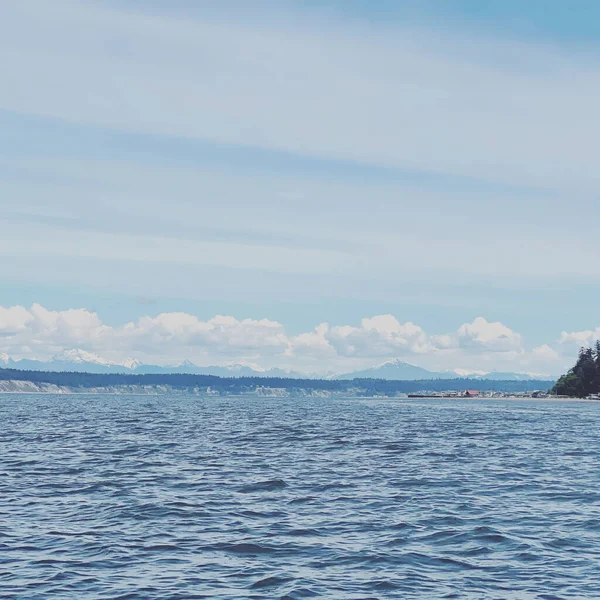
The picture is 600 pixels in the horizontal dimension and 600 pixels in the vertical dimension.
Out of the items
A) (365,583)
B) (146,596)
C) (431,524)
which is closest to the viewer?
(146,596)

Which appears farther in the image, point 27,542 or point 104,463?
point 104,463

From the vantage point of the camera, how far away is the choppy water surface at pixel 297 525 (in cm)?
2541

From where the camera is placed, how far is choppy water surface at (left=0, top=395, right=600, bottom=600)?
2541 cm

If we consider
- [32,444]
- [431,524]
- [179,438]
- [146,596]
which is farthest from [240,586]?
[179,438]

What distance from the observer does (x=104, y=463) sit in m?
56.0

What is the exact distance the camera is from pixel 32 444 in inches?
2859

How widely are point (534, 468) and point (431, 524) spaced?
23071mm

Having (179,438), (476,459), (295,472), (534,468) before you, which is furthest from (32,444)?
(534,468)

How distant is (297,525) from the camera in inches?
1346

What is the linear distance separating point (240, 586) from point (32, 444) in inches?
2056

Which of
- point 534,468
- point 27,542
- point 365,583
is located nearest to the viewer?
point 365,583

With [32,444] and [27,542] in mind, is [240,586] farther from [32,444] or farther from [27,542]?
[32,444]

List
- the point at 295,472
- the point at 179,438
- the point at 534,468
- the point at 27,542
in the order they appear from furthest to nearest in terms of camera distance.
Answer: the point at 179,438 < the point at 534,468 < the point at 295,472 < the point at 27,542

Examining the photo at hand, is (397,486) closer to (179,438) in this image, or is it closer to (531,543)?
(531,543)
